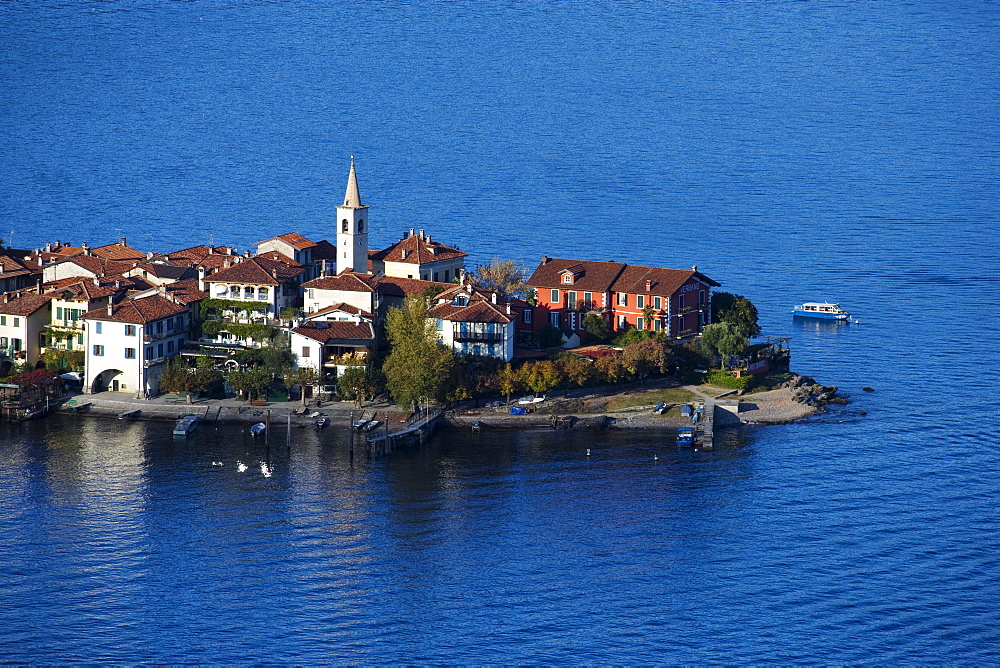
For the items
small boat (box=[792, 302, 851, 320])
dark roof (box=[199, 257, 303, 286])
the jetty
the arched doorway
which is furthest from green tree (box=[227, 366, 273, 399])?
small boat (box=[792, 302, 851, 320])

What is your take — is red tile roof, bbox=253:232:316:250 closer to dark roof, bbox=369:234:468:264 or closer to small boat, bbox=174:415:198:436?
dark roof, bbox=369:234:468:264

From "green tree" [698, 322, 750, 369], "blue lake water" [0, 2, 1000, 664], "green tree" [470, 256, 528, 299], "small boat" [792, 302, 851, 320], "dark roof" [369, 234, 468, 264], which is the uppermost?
"dark roof" [369, 234, 468, 264]

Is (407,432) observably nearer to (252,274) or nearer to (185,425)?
(185,425)

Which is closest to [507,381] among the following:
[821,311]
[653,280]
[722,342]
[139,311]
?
[722,342]

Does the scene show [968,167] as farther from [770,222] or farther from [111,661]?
[111,661]

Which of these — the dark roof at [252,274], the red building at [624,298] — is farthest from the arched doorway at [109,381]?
the red building at [624,298]

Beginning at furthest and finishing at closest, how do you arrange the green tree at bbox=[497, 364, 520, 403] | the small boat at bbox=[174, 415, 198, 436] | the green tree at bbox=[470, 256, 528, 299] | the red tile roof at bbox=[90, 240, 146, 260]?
the red tile roof at bbox=[90, 240, 146, 260] < the green tree at bbox=[470, 256, 528, 299] < the green tree at bbox=[497, 364, 520, 403] < the small boat at bbox=[174, 415, 198, 436]

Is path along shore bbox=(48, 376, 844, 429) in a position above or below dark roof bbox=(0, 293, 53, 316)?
below

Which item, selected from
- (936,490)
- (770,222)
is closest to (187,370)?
(936,490)

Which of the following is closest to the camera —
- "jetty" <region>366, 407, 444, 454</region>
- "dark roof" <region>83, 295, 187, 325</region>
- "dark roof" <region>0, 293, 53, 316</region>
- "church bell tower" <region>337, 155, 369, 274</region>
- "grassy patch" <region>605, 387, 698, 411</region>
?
"jetty" <region>366, 407, 444, 454</region>
